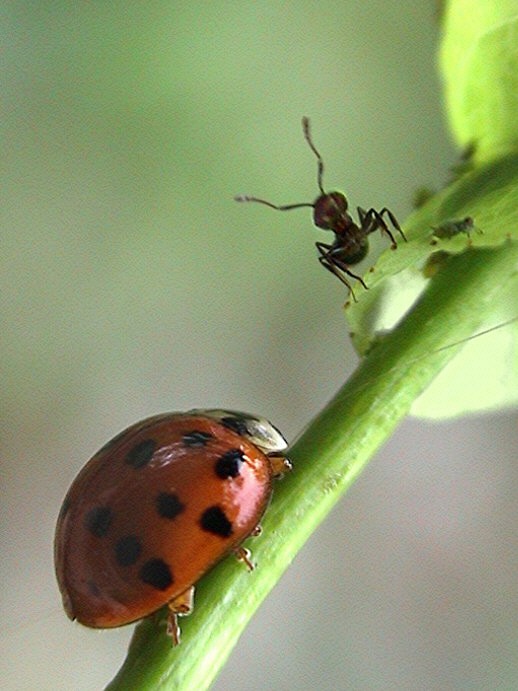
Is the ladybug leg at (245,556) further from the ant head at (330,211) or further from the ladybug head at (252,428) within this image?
the ant head at (330,211)

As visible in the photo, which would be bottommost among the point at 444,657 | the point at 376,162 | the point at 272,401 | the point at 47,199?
the point at 444,657

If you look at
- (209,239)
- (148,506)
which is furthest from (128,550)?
(209,239)

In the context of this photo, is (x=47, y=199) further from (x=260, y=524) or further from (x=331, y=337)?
(x=260, y=524)

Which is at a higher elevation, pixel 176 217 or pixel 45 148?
pixel 45 148

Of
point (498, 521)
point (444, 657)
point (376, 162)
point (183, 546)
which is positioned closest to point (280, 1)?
point (376, 162)

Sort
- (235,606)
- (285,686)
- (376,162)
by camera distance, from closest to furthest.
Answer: (235,606), (285,686), (376,162)

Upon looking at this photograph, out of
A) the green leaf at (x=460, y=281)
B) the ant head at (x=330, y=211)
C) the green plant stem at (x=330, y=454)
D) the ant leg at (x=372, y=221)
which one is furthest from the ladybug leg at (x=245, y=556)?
the ant head at (x=330, y=211)
